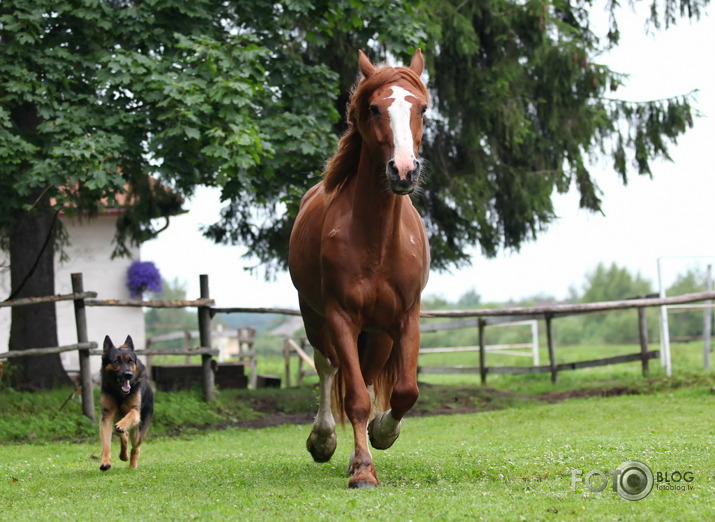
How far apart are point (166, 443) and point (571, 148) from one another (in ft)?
32.5

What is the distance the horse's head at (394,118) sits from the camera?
18.7ft

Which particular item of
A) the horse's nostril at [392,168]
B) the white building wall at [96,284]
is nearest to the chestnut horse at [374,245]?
the horse's nostril at [392,168]

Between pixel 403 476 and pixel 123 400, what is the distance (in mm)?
3545

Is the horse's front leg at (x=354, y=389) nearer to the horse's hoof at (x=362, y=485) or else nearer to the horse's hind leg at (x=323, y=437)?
the horse's hoof at (x=362, y=485)

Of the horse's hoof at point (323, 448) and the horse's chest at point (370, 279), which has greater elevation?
A: the horse's chest at point (370, 279)

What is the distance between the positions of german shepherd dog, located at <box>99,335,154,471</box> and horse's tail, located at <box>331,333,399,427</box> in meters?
2.11

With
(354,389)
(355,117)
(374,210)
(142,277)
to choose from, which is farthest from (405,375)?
(142,277)

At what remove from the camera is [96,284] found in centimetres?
2317

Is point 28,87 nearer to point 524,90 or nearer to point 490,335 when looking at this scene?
point 524,90

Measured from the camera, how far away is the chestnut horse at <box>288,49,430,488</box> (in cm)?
600

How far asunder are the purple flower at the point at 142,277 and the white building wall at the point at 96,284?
1.11 ft

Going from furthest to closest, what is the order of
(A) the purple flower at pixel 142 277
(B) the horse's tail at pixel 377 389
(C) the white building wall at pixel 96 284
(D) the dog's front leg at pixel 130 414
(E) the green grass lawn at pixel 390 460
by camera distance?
(A) the purple flower at pixel 142 277, (C) the white building wall at pixel 96 284, (D) the dog's front leg at pixel 130 414, (B) the horse's tail at pixel 377 389, (E) the green grass lawn at pixel 390 460

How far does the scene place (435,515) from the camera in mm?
4773

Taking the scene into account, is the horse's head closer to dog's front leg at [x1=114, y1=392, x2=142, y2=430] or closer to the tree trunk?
dog's front leg at [x1=114, y1=392, x2=142, y2=430]
